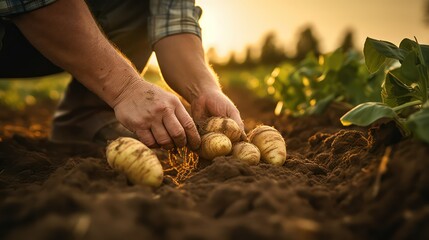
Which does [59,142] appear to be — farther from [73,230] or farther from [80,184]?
[73,230]

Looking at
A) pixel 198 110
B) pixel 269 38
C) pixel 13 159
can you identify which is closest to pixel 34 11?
pixel 13 159

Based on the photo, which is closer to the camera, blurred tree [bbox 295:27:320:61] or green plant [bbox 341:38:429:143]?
green plant [bbox 341:38:429:143]

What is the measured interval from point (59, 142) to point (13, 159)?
4.01 feet

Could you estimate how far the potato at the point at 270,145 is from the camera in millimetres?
2664

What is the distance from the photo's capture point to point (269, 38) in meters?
46.9

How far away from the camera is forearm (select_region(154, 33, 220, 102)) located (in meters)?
3.39

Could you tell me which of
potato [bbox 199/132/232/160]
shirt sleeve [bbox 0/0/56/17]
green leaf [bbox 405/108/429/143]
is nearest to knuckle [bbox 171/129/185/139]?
potato [bbox 199/132/232/160]

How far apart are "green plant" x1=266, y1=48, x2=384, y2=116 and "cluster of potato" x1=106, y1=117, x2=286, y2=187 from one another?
1670 millimetres

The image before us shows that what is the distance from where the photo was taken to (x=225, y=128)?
273 centimetres

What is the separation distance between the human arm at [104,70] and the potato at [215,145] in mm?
87

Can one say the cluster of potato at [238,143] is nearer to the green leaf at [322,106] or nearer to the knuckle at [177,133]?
the knuckle at [177,133]

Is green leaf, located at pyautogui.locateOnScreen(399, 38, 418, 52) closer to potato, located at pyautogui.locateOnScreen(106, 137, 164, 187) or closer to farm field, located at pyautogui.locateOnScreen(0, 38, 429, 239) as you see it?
farm field, located at pyautogui.locateOnScreen(0, 38, 429, 239)

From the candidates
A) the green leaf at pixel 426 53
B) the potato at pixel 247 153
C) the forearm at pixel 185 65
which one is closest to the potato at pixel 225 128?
the potato at pixel 247 153

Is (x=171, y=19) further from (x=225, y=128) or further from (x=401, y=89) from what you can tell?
(x=401, y=89)
